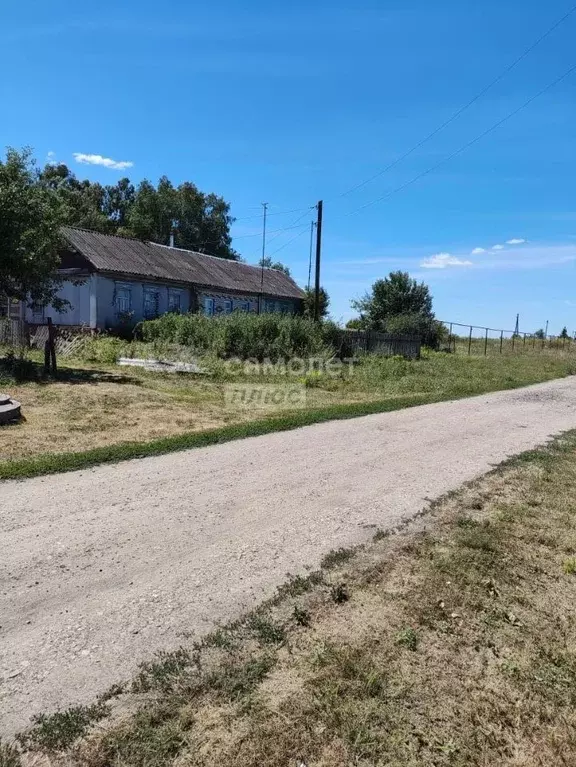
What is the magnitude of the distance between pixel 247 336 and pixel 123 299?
8448 millimetres

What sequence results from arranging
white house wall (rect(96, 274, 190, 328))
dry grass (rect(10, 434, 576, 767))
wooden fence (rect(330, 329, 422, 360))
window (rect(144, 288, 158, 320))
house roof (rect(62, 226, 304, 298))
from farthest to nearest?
window (rect(144, 288, 158, 320)) < house roof (rect(62, 226, 304, 298)) < white house wall (rect(96, 274, 190, 328)) < wooden fence (rect(330, 329, 422, 360)) < dry grass (rect(10, 434, 576, 767))


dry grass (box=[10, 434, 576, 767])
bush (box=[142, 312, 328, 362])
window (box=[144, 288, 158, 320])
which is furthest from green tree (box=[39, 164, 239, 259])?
dry grass (box=[10, 434, 576, 767])

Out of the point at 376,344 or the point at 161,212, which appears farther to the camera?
the point at 161,212

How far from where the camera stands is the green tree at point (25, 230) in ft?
42.9

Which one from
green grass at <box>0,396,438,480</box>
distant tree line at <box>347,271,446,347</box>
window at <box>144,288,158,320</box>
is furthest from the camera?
distant tree line at <box>347,271,446,347</box>

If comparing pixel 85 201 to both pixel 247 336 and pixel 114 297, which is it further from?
pixel 247 336

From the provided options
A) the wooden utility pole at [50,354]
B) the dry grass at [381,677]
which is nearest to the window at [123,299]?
the wooden utility pole at [50,354]

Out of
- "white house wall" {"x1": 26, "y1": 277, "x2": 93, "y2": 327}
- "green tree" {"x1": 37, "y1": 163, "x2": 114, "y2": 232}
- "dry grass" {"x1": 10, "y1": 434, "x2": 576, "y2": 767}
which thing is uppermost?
"green tree" {"x1": 37, "y1": 163, "x2": 114, "y2": 232}

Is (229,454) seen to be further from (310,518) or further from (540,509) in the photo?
(540,509)

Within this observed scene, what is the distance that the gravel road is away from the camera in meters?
2.72

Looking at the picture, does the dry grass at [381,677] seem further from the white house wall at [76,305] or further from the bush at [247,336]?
the white house wall at [76,305]

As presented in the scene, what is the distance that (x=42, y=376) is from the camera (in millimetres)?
13172

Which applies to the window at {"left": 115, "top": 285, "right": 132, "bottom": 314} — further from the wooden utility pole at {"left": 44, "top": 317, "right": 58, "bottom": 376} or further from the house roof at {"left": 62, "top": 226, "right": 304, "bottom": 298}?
the wooden utility pole at {"left": 44, "top": 317, "right": 58, "bottom": 376}

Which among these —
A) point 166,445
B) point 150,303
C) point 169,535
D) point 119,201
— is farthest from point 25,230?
point 119,201
